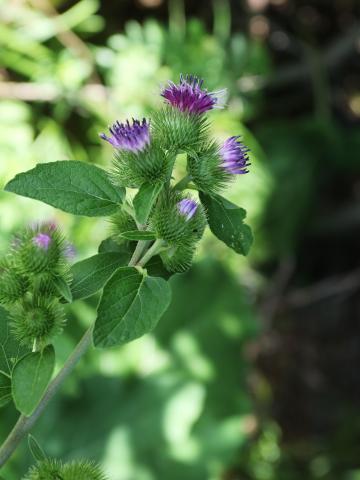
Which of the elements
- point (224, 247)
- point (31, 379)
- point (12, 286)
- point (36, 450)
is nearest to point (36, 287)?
point (12, 286)

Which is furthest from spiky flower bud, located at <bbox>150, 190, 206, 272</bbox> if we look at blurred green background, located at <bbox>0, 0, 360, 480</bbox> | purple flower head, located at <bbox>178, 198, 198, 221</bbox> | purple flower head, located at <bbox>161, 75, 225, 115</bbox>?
blurred green background, located at <bbox>0, 0, 360, 480</bbox>

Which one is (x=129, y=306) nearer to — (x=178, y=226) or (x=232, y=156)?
(x=178, y=226)

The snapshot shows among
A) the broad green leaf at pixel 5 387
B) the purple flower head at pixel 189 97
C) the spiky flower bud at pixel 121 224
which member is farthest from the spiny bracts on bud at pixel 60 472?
the purple flower head at pixel 189 97

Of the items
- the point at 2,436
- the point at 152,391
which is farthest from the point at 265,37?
the point at 2,436

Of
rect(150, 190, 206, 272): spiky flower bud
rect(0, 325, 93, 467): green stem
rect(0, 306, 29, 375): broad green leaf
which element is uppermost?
rect(150, 190, 206, 272): spiky flower bud

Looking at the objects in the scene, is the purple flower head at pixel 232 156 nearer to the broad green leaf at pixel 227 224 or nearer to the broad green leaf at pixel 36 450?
the broad green leaf at pixel 227 224

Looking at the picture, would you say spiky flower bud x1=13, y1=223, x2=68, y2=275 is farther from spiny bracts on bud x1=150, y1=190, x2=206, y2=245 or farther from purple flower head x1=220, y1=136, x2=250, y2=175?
purple flower head x1=220, y1=136, x2=250, y2=175

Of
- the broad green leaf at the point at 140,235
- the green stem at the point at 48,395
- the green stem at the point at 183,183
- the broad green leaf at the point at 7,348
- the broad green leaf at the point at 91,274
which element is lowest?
the green stem at the point at 48,395
